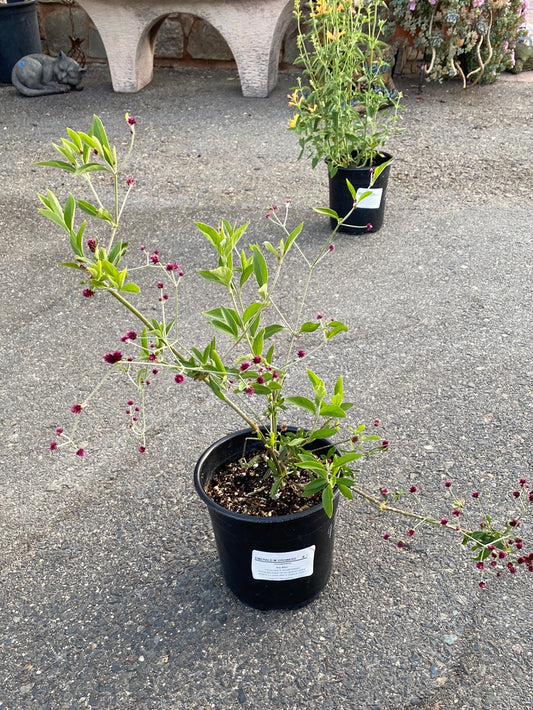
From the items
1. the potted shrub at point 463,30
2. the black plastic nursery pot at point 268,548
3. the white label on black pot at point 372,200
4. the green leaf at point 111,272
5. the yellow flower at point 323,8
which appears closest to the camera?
the green leaf at point 111,272

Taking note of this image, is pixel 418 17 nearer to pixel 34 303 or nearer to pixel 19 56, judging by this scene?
pixel 19 56

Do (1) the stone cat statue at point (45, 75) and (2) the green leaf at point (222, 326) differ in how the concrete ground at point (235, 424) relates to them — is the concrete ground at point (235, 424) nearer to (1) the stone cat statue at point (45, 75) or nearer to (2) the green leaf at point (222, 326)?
(2) the green leaf at point (222, 326)

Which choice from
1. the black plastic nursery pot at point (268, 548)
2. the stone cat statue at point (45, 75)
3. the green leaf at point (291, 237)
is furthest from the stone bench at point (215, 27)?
the black plastic nursery pot at point (268, 548)

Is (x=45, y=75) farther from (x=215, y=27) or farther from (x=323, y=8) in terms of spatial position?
(x=323, y=8)

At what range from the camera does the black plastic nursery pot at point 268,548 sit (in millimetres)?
1759

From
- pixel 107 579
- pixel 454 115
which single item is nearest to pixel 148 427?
pixel 107 579

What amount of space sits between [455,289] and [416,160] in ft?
5.18

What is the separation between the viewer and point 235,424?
2.60m

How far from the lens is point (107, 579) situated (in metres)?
2.05

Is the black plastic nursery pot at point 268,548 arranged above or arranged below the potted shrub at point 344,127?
below

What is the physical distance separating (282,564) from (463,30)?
469 cm

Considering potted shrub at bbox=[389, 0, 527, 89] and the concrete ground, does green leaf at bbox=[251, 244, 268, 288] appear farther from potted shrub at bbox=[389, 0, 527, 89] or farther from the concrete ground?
potted shrub at bbox=[389, 0, 527, 89]

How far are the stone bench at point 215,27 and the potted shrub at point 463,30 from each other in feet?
3.05

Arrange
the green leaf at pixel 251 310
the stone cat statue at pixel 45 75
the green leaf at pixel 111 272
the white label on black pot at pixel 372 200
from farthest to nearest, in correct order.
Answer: the stone cat statue at pixel 45 75 < the white label on black pot at pixel 372 200 < the green leaf at pixel 251 310 < the green leaf at pixel 111 272
